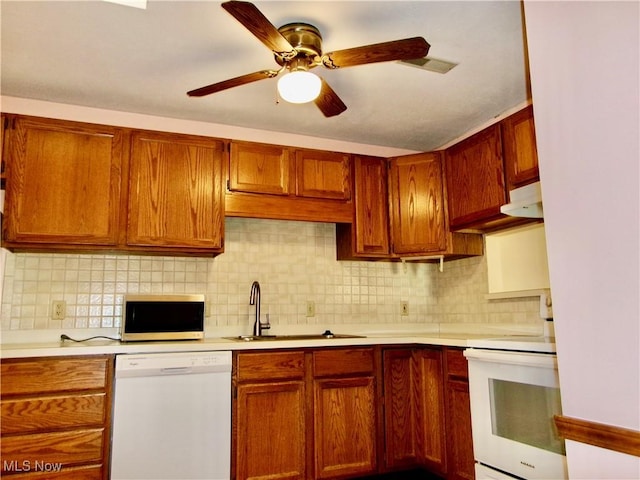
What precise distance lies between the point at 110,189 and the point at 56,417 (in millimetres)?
1258

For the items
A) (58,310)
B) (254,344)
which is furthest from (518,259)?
(58,310)

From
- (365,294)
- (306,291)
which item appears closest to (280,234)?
(306,291)

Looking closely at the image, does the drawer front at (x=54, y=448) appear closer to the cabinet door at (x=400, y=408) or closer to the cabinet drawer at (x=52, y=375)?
the cabinet drawer at (x=52, y=375)

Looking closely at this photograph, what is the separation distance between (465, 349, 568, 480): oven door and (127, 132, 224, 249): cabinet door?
5.65 ft

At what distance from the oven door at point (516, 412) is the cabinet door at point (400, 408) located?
1.91 feet

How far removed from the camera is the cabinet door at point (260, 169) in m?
3.11

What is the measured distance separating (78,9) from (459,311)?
296 centimetres

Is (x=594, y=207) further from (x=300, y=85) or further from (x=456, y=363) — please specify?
(x=456, y=363)

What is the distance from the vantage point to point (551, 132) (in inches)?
54.2

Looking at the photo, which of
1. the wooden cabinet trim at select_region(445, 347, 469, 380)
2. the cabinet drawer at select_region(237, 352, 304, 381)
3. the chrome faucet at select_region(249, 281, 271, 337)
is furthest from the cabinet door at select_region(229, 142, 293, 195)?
the wooden cabinet trim at select_region(445, 347, 469, 380)

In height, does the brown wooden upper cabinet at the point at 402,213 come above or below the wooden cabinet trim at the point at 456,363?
above

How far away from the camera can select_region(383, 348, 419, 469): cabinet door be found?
295 cm

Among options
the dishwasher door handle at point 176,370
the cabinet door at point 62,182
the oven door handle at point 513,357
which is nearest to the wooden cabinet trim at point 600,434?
the oven door handle at point 513,357

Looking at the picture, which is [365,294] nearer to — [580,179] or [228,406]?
[228,406]
